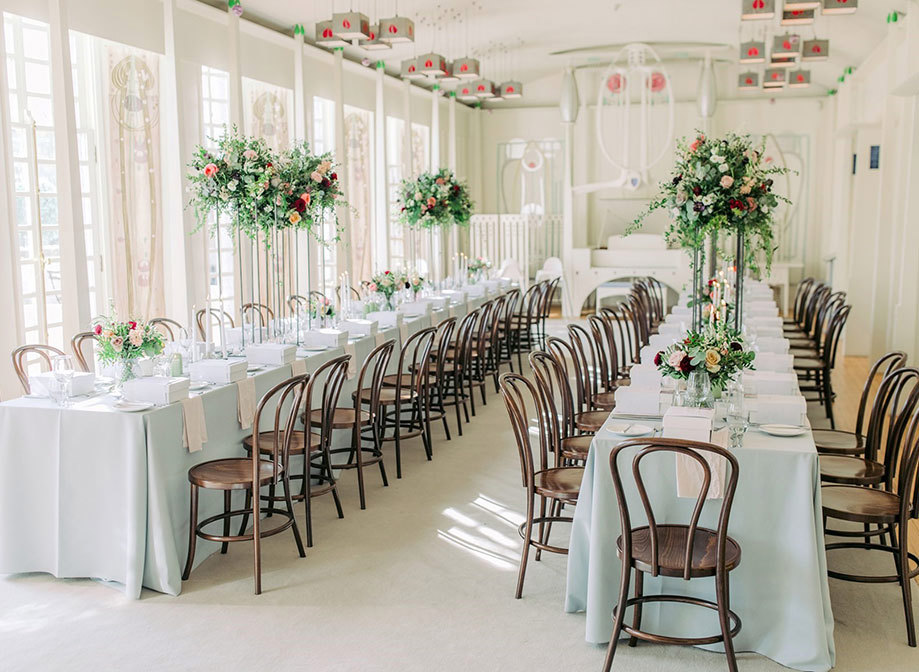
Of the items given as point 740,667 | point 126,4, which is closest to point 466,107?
point 126,4

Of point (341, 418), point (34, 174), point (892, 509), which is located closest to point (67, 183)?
point (34, 174)

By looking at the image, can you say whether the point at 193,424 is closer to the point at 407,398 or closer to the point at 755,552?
the point at 407,398

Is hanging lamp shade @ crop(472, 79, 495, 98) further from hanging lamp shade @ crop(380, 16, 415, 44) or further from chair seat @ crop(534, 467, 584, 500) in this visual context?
chair seat @ crop(534, 467, 584, 500)

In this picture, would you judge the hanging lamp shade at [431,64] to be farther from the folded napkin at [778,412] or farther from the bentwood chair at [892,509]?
the bentwood chair at [892,509]

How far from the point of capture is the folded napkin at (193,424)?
4.40m

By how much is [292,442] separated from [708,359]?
224cm

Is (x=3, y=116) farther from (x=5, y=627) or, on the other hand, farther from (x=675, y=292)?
(x=675, y=292)

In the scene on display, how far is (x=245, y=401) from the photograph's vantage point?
5000 millimetres

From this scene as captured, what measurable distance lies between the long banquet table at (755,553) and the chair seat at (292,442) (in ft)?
5.56

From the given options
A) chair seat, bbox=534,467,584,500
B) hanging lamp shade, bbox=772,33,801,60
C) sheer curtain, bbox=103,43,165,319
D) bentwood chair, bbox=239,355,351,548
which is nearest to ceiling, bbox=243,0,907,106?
hanging lamp shade, bbox=772,33,801,60

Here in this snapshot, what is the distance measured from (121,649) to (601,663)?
193cm

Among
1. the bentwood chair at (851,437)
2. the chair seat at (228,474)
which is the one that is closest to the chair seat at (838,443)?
the bentwood chair at (851,437)

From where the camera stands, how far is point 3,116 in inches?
218

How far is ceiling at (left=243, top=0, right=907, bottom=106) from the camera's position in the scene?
363 inches
